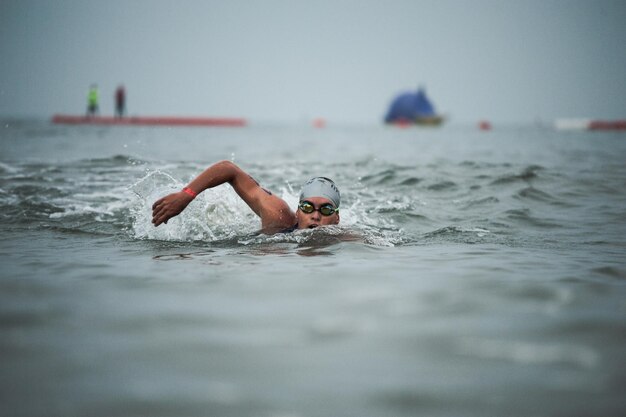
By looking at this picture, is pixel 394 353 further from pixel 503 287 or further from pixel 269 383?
pixel 503 287

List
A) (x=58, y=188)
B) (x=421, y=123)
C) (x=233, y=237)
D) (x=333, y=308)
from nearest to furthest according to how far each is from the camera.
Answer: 1. (x=333, y=308)
2. (x=233, y=237)
3. (x=58, y=188)
4. (x=421, y=123)

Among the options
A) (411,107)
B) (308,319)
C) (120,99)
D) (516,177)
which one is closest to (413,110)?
(411,107)

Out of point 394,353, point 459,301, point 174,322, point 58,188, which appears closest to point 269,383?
point 394,353

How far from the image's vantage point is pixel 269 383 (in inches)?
100

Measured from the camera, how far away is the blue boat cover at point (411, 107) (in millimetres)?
89125

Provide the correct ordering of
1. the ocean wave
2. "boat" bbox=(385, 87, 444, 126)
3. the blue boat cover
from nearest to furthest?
the ocean wave < "boat" bbox=(385, 87, 444, 126) < the blue boat cover

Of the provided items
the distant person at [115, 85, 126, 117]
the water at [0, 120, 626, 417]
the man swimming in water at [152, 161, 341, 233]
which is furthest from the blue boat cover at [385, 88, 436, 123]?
the man swimming in water at [152, 161, 341, 233]

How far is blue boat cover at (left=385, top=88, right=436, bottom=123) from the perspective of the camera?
89125 mm

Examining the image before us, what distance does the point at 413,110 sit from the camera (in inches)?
3551

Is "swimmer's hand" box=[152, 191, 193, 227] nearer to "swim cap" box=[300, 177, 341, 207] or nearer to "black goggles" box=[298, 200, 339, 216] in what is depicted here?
"black goggles" box=[298, 200, 339, 216]

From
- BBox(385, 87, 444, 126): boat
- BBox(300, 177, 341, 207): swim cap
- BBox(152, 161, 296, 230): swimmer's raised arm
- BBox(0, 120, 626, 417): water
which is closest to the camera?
BBox(0, 120, 626, 417): water

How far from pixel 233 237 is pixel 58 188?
536 centimetres

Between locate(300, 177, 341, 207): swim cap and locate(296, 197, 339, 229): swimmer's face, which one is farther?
locate(300, 177, 341, 207): swim cap

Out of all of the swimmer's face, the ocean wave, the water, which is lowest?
the water
